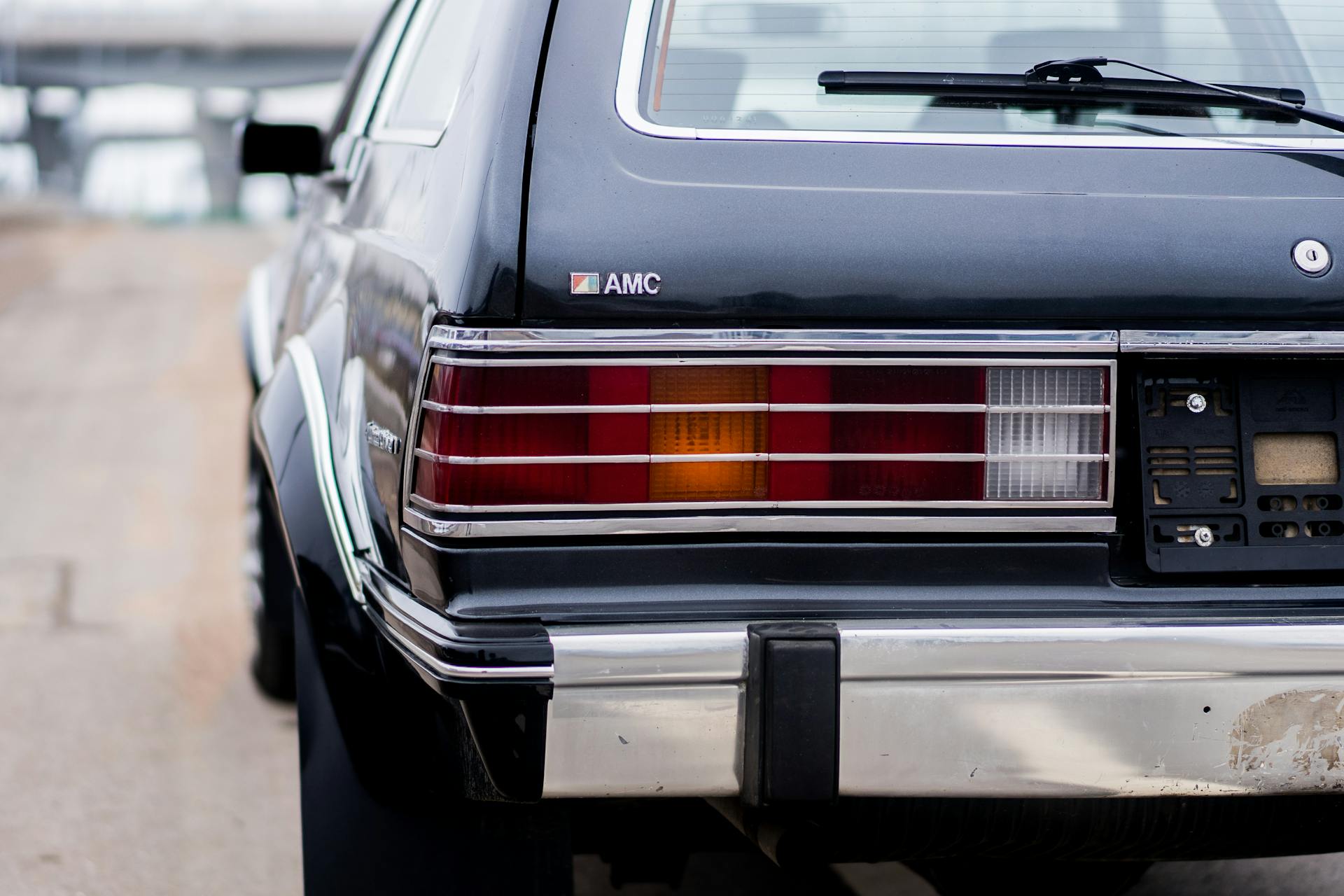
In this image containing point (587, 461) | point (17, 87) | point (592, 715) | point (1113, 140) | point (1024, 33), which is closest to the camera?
point (592, 715)

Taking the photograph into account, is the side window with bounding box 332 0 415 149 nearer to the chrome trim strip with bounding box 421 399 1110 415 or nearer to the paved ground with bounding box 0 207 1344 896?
the chrome trim strip with bounding box 421 399 1110 415

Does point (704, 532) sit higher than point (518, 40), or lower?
lower

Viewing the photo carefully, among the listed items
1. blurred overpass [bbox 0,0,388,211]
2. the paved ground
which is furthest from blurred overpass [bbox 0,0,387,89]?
the paved ground

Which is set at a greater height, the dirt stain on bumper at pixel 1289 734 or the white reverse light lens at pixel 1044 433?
the white reverse light lens at pixel 1044 433

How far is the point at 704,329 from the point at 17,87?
6821 cm

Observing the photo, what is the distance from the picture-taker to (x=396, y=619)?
6.79 feet

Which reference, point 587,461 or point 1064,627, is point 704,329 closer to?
point 587,461

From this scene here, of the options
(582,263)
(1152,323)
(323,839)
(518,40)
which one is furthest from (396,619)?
(1152,323)

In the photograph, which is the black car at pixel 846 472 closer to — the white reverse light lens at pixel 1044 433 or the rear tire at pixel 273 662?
the white reverse light lens at pixel 1044 433

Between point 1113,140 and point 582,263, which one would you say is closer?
point 582,263

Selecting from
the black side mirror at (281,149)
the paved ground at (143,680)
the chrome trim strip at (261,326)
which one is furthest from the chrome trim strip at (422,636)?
the black side mirror at (281,149)

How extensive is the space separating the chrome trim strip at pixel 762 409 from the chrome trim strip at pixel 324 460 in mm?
356

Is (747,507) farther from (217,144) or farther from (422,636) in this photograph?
(217,144)

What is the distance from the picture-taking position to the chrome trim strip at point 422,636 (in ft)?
6.19
